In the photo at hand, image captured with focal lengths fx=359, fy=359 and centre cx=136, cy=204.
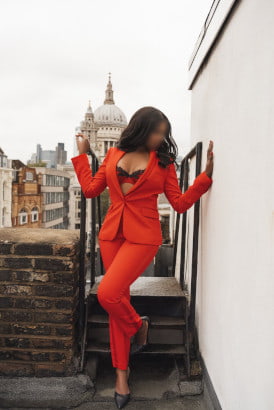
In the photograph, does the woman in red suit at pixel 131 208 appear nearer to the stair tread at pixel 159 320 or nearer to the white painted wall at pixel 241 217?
the stair tread at pixel 159 320

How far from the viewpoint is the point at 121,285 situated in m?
2.07

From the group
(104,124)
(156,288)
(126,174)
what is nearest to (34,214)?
(156,288)

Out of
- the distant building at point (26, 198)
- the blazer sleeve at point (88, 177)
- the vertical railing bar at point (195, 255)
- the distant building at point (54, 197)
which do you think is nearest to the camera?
the blazer sleeve at point (88, 177)

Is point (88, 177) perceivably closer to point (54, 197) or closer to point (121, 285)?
point (121, 285)

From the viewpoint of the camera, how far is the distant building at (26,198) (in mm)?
24250

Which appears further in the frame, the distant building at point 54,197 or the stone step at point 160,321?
the distant building at point 54,197

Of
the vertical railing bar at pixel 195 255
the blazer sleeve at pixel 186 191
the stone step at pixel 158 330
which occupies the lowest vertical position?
the stone step at pixel 158 330

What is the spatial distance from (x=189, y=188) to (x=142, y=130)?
464mm

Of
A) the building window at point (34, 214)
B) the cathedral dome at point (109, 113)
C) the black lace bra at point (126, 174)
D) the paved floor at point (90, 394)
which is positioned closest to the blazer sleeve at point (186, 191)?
the black lace bra at point (126, 174)

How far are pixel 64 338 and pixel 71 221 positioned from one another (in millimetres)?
45162

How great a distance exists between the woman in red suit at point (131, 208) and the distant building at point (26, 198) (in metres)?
22.9

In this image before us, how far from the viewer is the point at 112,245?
2223 millimetres

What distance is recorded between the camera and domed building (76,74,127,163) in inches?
3125

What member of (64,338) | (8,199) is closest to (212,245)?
(64,338)
